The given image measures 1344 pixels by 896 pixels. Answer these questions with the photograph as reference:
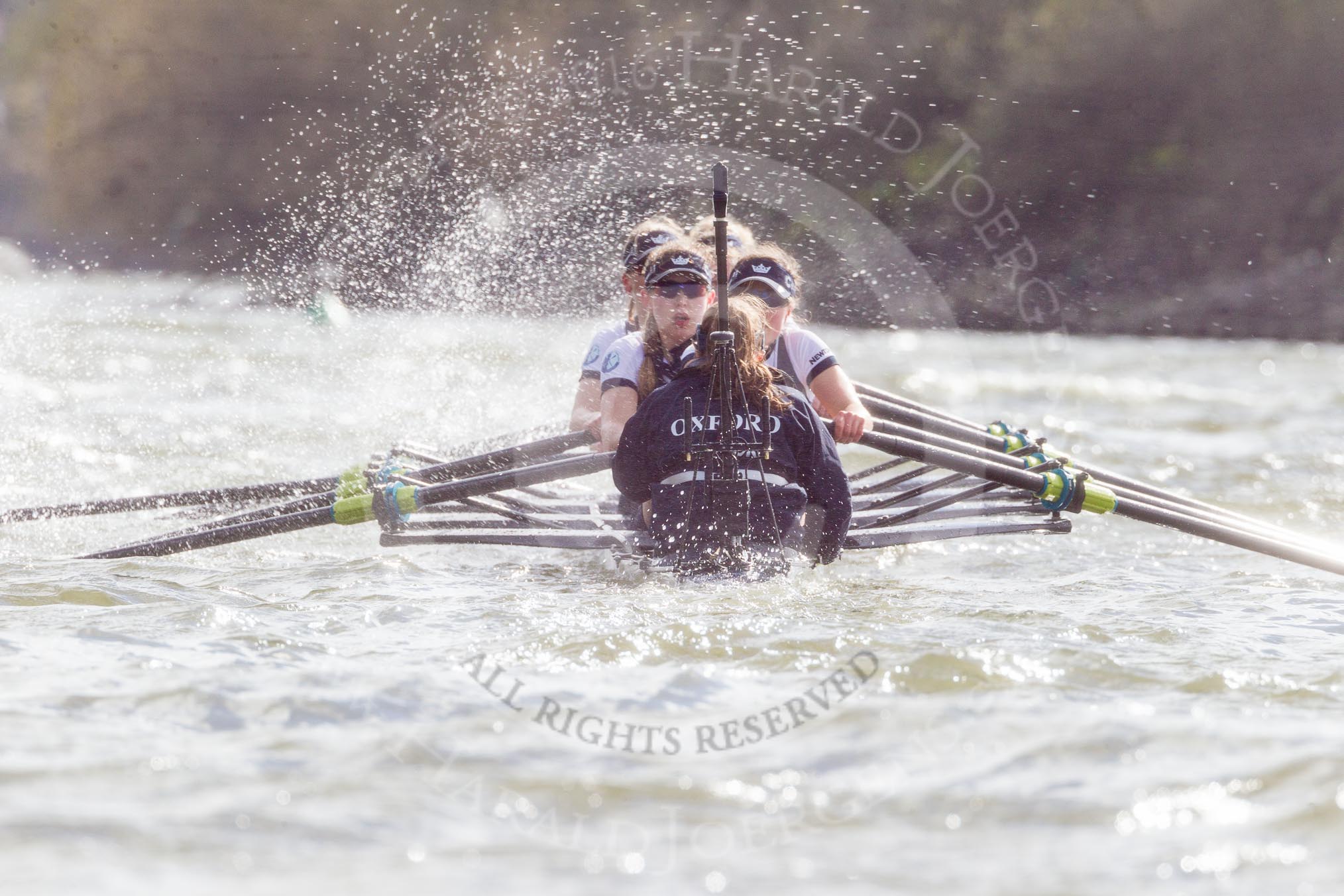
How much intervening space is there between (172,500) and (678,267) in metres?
3.37

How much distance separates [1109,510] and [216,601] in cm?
392

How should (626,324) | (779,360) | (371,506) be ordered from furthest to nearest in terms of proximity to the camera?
(626,324) → (779,360) → (371,506)

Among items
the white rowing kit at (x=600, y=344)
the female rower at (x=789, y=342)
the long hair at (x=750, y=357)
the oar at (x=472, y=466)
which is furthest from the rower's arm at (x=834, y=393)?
the oar at (x=472, y=466)

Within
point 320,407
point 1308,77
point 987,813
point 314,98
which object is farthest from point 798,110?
point 987,813

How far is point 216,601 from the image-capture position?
574 cm

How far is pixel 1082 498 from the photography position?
6.30 metres

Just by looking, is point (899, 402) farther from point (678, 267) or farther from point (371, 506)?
point (371, 506)

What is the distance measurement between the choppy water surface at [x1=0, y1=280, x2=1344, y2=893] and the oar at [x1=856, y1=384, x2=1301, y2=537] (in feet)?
1.30

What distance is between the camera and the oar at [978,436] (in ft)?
22.8

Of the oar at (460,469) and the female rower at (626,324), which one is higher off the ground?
the female rower at (626,324)

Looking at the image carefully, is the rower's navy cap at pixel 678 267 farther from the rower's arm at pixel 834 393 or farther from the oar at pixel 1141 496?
the oar at pixel 1141 496

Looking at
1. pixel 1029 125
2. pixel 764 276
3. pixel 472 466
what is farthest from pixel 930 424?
pixel 1029 125

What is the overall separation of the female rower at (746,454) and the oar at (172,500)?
2471mm

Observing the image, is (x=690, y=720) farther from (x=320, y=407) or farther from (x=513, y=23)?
(x=513, y=23)
